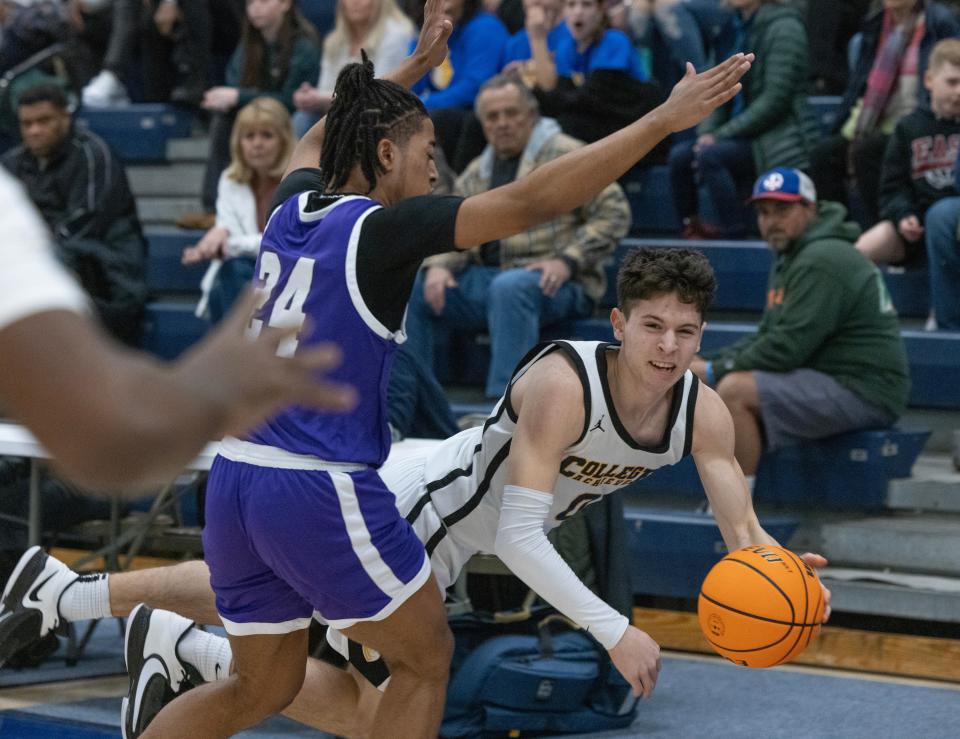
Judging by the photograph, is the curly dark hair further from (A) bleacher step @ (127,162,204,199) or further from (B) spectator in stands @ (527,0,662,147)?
(A) bleacher step @ (127,162,204,199)

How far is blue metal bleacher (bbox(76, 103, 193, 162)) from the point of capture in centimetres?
977

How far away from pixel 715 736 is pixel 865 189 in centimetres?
321

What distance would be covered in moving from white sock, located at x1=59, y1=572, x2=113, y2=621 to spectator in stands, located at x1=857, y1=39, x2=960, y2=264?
3.79m

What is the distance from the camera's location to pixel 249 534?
3.40 meters

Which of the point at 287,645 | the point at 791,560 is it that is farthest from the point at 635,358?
the point at 287,645

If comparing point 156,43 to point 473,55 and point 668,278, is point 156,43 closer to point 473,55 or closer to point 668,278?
point 473,55

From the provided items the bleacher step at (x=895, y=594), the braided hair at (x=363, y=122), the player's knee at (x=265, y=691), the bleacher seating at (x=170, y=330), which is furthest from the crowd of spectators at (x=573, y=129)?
the player's knee at (x=265, y=691)

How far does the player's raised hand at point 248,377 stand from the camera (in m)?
1.53

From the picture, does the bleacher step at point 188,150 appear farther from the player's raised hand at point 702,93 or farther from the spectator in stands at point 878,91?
the player's raised hand at point 702,93

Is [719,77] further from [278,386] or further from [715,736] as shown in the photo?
[715,736]

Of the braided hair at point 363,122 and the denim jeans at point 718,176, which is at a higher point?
the braided hair at point 363,122

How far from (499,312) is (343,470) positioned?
3299mm

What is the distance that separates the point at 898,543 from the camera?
5.89m

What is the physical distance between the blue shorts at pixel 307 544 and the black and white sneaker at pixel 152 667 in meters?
0.78
